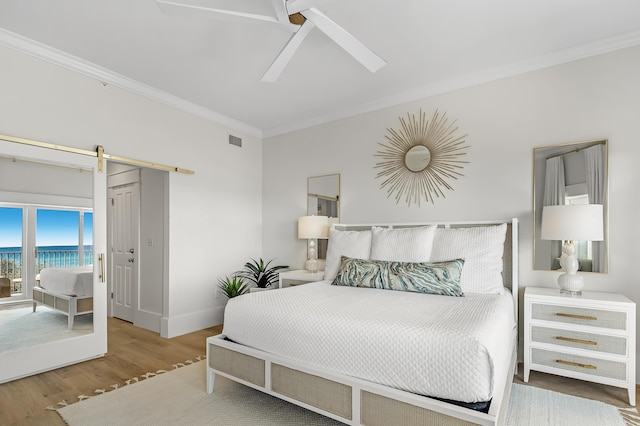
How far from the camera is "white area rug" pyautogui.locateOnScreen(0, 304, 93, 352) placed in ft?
→ 8.77

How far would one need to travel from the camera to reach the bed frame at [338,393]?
60.8 inches

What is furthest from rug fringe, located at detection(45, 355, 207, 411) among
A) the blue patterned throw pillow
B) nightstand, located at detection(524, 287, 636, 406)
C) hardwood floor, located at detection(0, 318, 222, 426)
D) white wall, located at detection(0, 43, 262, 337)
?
nightstand, located at detection(524, 287, 636, 406)

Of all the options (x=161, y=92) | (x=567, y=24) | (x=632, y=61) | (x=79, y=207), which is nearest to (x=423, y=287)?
(x=567, y=24)

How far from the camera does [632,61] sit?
8.75 feet

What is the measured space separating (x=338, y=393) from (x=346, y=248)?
180 cm

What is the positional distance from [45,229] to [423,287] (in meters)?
3.27

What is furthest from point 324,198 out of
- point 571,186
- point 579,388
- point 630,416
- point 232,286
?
point 630,416

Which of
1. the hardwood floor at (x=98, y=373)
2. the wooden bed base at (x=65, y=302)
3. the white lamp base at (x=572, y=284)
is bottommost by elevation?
the hardwood floor at (x=98, y=373)

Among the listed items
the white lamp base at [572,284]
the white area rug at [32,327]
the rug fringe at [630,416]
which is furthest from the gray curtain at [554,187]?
the white area rug at [32,327]

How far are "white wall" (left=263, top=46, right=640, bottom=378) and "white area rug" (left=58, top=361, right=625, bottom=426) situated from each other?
1.00 meters

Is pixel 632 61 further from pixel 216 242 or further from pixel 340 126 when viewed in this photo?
pixel 216 242

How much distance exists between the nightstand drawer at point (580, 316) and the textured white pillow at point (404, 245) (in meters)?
0.91

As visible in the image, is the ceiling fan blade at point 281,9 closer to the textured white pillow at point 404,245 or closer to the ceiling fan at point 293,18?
the ceiling fan at point 293,18

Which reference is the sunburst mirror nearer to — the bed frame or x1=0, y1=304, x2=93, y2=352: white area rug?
the bed frame
